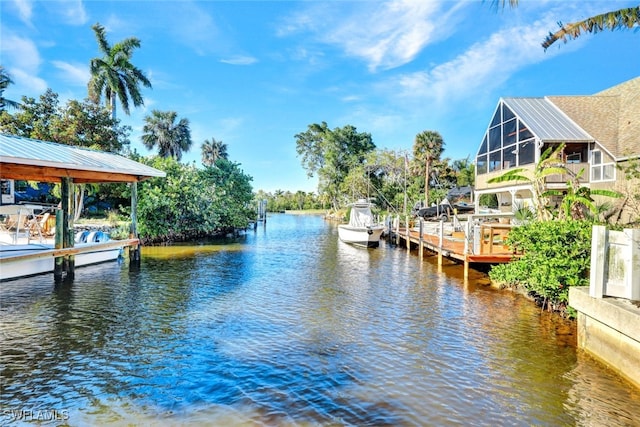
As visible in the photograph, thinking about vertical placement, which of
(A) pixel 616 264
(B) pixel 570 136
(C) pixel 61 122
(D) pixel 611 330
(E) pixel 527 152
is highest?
(C) pixel 61 122

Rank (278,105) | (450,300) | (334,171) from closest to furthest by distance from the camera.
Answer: (450,300) < (278,105) < (334,171)

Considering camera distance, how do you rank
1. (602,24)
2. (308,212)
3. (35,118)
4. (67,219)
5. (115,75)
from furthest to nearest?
1. (308,212)
2. (115,75)
3. (35,118)
4. (67,219)
5. (602,24)

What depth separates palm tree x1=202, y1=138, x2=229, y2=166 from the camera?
6881 cm

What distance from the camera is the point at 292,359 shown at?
6.18 m

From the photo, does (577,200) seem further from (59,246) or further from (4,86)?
(4,86)

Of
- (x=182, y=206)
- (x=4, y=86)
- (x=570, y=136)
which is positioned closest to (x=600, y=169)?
(x=570, y=136)

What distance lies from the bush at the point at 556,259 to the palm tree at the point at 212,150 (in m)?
65.3

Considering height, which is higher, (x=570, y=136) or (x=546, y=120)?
(x=546, y=120)

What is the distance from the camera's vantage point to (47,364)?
584 centimetres

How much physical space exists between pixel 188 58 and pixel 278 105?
2033 cm

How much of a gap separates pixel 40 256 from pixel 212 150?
6039 cm

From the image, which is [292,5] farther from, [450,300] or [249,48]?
[450,300]

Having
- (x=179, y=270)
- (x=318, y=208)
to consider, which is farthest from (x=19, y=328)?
(x=318, y=208)

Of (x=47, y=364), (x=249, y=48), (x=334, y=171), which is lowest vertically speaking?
(x=47, y=364)
